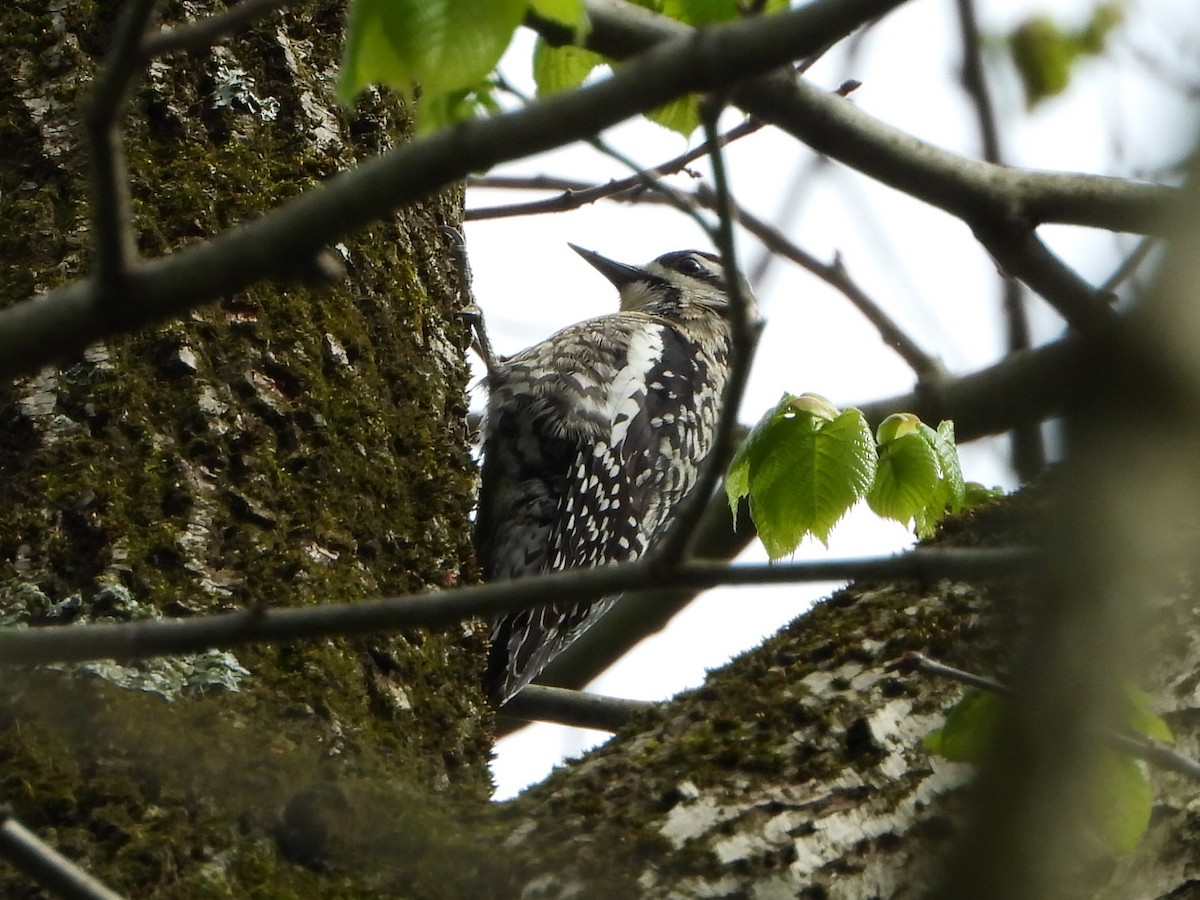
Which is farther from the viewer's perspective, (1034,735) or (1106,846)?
(1106,846)

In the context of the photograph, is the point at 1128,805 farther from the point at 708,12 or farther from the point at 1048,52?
the point at 1048,52

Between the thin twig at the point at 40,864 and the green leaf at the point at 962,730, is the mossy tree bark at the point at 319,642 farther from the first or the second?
the thin twig at the point at 40,864

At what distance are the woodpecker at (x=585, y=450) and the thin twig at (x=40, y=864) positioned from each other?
3.05 meters

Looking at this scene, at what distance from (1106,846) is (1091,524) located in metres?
1.05

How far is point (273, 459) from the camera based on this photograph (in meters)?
2.68

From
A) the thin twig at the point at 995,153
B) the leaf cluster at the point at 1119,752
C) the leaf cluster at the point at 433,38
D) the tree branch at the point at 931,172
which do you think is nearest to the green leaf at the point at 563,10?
the leaf cluster at the point at 433,38

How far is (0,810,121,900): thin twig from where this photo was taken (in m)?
1.29

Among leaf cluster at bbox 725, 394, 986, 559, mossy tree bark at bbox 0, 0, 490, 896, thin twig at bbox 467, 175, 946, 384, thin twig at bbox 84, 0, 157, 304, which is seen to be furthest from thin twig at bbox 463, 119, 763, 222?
thin twig at bbox 84, 0, 157, 304

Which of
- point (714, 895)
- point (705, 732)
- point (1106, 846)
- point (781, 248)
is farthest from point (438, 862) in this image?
point (781, 248)

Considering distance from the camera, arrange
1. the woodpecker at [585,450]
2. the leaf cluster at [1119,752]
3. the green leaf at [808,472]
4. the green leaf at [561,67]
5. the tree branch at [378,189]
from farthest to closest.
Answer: the woodpecker at [585,450] < the green leaf at [808,472] < the green leaf at [561,67] < the leaf cluster at [1119,752] < the tree branch at [378,189]

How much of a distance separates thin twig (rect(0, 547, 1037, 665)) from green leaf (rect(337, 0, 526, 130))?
0.61m

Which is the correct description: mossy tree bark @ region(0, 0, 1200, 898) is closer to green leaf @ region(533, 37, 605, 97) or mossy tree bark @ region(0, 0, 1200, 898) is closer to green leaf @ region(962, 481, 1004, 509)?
green leaf @ region(962, 481, 1004, 509)

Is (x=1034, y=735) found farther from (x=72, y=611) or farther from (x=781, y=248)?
(x=781, y=248)

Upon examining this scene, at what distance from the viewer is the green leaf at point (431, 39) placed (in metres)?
1.64
